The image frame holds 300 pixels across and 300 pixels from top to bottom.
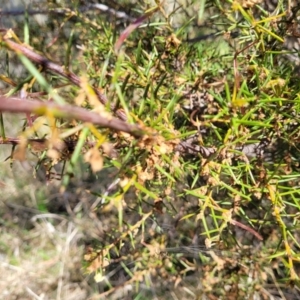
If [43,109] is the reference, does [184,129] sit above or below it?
below

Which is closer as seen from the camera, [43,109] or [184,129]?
[43,109]

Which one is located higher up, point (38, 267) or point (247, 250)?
point (247, 250)

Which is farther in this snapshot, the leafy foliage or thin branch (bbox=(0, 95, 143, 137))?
the leafy foliage

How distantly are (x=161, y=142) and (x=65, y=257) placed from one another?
1.35 m

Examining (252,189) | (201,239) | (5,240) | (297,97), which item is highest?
(297,97)

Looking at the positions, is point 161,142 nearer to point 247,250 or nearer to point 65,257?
point 247,250

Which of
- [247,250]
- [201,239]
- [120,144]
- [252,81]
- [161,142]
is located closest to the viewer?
[161,142]

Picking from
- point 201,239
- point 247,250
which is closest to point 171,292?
point 201,239

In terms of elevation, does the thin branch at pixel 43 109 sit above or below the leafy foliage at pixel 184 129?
above

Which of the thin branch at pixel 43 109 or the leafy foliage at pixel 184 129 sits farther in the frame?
the leafy foliage at pixel 184 129

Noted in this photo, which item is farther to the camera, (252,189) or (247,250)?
(247,250)

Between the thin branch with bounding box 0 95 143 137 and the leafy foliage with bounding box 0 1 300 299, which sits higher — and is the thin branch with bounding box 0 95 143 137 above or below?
above

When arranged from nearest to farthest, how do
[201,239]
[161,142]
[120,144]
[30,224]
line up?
[161,142] < [120,144] < [201,239] < [30,224]

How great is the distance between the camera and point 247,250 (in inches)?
46.4
